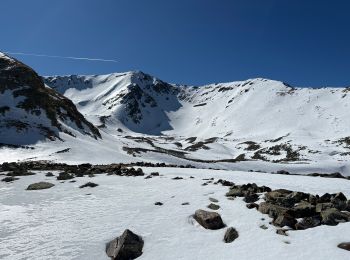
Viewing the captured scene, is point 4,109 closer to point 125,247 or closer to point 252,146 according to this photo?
point 125,247

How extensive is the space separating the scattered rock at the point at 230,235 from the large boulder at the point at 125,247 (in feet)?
9.66

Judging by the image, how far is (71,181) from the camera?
2517 centimetres

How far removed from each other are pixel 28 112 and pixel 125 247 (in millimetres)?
70785

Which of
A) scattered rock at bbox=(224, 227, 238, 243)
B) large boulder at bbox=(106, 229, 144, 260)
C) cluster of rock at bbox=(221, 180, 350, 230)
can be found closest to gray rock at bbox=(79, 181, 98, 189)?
cluster of rock at bbox=(221, 180, 350, 230)

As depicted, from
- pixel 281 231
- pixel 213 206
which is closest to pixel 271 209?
pixel 281 231

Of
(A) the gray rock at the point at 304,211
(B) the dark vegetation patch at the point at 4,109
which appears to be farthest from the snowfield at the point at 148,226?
(B) the dark vegetation patch at the point at 4,109

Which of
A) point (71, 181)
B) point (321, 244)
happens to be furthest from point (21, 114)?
point (321, 244)

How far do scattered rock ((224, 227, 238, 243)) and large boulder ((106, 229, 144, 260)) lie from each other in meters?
2.94

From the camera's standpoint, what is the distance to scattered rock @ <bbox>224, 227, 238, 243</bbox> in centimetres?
1302

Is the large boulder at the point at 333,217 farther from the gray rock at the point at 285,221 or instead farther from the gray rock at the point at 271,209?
the gray rock at the point at 271,209

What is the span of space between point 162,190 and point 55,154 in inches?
→ 1413

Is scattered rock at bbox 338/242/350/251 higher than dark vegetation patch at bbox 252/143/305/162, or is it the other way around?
dark vegetation patch at bbox 252/143/305/162

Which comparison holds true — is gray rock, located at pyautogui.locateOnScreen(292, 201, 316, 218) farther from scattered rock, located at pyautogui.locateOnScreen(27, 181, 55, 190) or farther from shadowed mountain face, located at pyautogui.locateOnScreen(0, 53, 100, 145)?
shadowed mountain face, located at pyautogui.locateOnScreen(0, 53, 100, 145)

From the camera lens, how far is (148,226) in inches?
604
